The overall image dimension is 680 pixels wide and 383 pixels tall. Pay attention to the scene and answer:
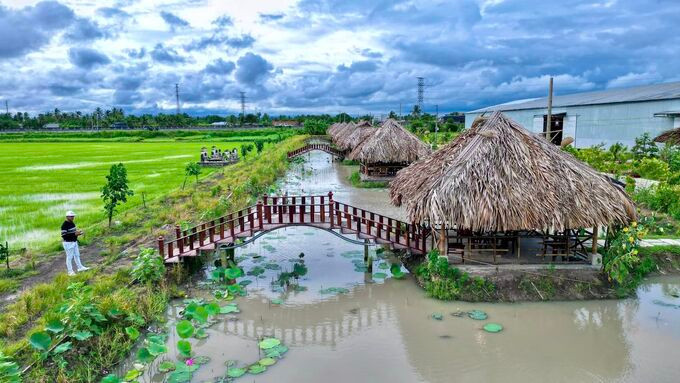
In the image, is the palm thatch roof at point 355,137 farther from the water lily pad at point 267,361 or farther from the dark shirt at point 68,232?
the water lily pad at point 267,361

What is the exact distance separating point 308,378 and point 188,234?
5715 mm

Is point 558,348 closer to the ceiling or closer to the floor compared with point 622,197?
closer to the floor

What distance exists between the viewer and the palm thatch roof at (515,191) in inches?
357

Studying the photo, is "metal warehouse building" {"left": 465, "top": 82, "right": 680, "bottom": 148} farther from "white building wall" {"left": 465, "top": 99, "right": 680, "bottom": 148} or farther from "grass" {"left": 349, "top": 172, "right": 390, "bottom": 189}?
A: "grass" {"left": 349, "top": 172, "right": 390, "bottom": 189}

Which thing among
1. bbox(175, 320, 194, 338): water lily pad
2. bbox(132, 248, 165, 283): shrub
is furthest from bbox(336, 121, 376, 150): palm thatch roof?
bbox(175, 320, 194, 338): water lily pad

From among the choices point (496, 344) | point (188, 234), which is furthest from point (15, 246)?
point (496, 344)

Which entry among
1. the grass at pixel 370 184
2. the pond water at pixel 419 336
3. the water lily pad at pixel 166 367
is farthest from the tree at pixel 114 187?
the grass at pixel 370 184

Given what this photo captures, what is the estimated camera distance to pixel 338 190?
22547 millimetres

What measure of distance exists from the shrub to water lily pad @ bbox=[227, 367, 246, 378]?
361 cm

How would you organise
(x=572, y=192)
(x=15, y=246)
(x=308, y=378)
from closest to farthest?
(x=308, y=378) → (x=572, y=192) → (x=15, y=246)

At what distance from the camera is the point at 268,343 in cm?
785

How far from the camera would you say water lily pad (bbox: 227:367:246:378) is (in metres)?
6.82

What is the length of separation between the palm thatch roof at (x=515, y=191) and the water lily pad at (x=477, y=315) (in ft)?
5.55

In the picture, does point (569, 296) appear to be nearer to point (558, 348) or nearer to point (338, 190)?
point (558, 348)
